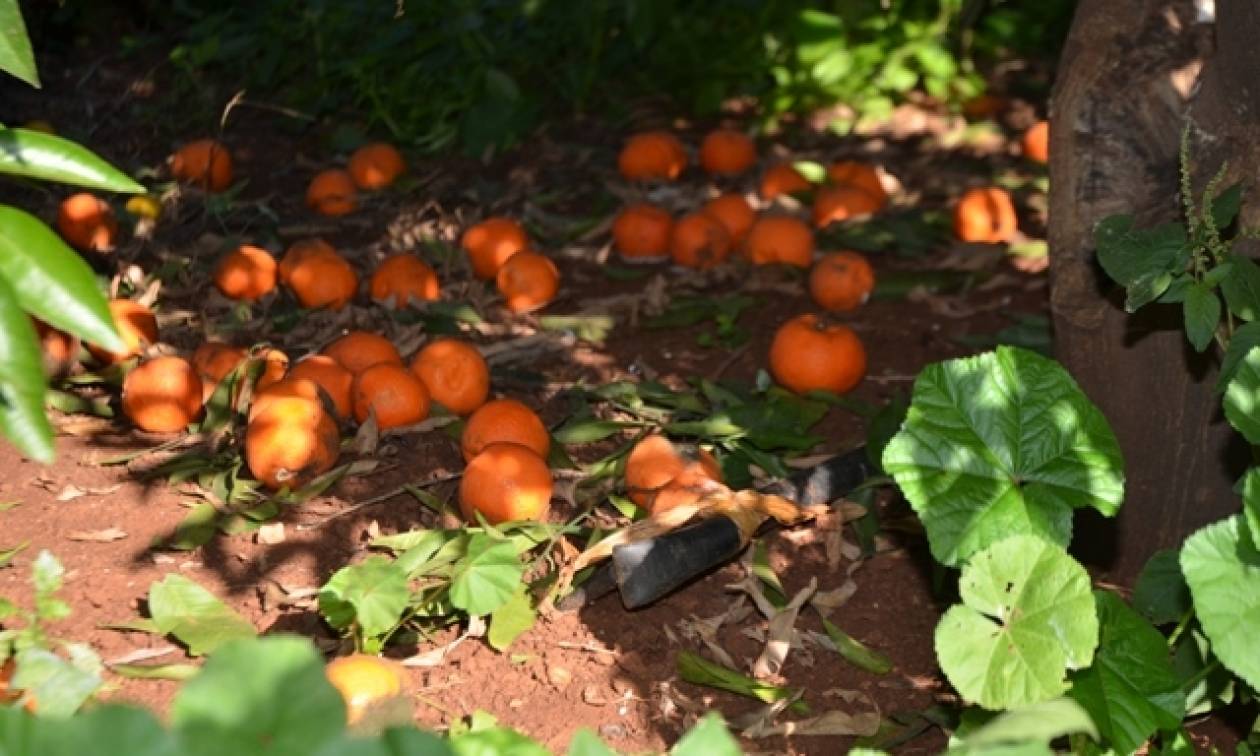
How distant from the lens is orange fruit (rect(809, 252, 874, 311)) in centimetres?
485

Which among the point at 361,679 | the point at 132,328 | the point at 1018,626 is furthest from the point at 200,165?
the point at 1018,626

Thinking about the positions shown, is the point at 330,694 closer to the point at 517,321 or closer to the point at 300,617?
the point at 300,617

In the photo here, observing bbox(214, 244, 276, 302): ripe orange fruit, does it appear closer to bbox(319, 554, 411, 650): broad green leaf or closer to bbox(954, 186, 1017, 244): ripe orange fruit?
bbox(319, 554, 411, 650): broad green leaf

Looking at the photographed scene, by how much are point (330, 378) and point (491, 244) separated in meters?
1.20

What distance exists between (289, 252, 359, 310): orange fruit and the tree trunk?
2.18 meters

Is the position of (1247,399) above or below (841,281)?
above

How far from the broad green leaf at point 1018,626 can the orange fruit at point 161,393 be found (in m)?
2.19

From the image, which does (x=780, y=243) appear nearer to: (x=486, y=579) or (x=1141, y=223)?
(x=1141, y=223)

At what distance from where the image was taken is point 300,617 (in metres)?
3.27

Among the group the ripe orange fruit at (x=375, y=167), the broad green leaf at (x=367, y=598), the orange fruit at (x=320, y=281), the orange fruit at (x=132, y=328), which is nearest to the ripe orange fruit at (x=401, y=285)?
the orange fruit at (x=320, y=281)

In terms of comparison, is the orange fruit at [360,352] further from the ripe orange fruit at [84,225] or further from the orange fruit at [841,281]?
the orange fruit at [841,281]

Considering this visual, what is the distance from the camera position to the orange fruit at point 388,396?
392 centimetres

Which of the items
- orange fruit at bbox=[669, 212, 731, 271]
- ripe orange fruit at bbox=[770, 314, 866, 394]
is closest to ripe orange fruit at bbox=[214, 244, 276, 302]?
orange fruit at bbox=[669, 212, 731, 271]

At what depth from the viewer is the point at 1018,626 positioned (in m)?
2.55
